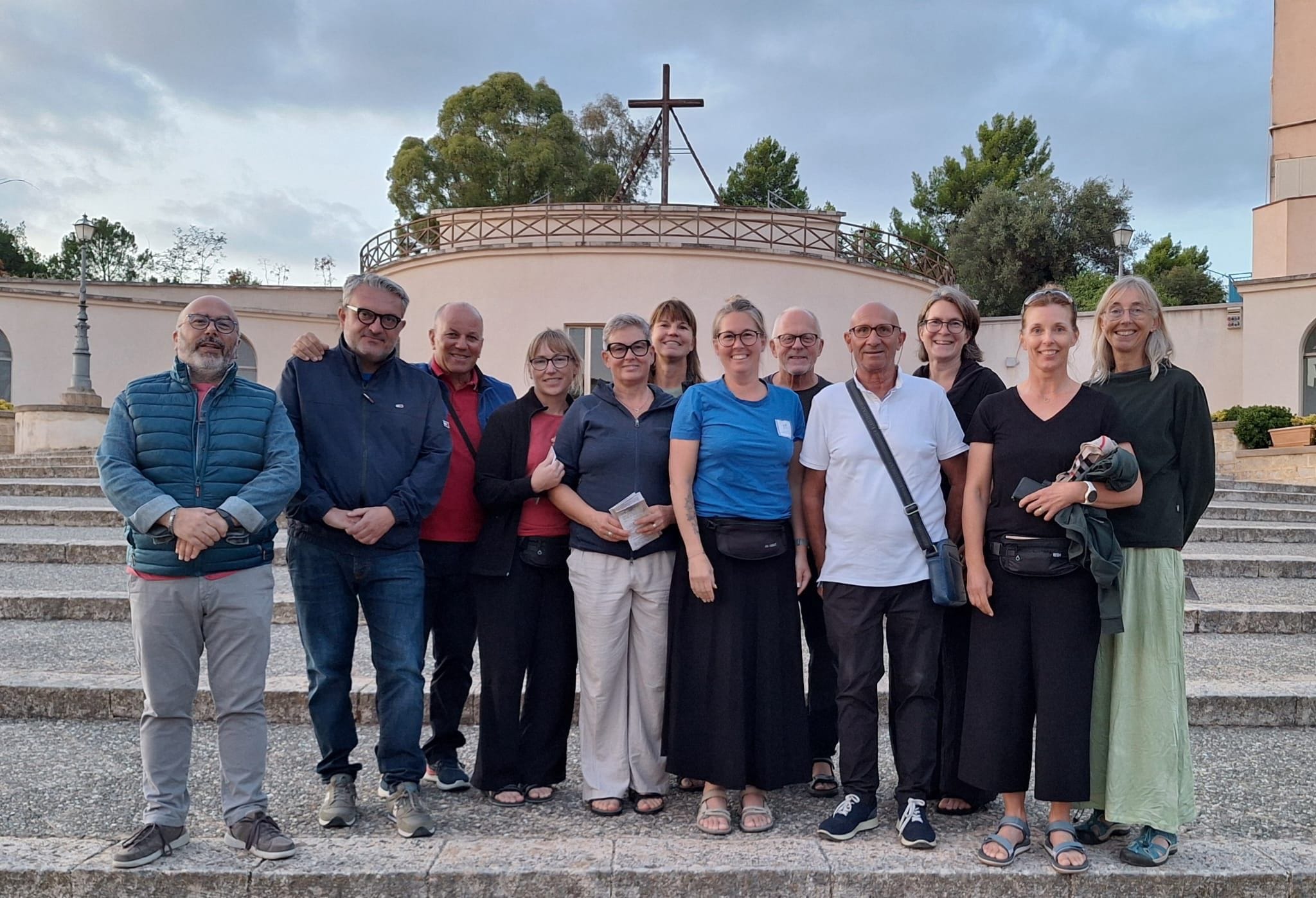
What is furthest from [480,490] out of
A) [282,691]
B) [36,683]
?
[36,683]

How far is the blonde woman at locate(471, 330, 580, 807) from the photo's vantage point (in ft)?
12.5

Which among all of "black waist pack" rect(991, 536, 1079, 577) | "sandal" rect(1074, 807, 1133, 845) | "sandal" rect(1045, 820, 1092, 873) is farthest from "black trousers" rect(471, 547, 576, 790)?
"sandal" rect(1074, 807, 1133, 845)

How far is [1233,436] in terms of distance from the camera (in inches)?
677

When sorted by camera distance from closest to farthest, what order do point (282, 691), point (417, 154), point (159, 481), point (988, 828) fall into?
point (159, 481) < point (988, 828) < point (282, 691) < point (417, 154)

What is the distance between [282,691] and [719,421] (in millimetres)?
2807

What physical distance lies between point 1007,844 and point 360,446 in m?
2.70

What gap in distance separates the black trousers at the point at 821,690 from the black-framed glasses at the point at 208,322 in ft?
8.01

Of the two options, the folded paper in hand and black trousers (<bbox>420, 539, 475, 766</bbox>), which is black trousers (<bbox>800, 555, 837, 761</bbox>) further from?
black trousers (<bbox>420, 539, 475, 766</bbox>)

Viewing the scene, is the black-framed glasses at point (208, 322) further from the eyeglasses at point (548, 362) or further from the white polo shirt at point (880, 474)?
the white polo shirt at point (880, 474)

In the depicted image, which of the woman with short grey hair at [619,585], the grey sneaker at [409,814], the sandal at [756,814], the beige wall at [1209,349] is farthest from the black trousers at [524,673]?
the beige wall at [1209,349]

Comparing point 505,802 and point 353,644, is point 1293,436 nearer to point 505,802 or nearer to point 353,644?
point 505,802

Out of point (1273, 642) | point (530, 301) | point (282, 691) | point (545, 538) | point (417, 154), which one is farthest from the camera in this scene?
point (417, 154)

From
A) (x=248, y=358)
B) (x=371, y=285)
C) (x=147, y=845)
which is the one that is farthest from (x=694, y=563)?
(x=248, y=358)

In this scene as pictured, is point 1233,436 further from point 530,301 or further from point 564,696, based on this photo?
point 564,696
